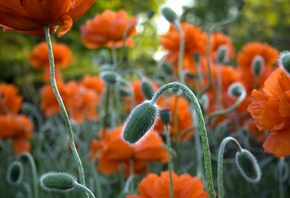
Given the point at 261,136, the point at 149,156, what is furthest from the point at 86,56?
the point at 149,156

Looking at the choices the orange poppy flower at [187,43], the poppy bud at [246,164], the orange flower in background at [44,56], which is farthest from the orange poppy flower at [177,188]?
the orange flower in background at [44,56]

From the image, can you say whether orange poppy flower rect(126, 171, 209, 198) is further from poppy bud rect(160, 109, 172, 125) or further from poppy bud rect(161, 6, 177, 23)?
poppy bud rect(161, 6, 177, 23)

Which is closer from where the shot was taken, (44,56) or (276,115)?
(276,115)

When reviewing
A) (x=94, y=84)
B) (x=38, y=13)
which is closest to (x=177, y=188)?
(x=38, y=13)

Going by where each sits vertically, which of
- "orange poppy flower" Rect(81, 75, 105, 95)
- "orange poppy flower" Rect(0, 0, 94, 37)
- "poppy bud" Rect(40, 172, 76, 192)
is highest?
"orange poppy flower" Rect(81, 75, 105, 95)

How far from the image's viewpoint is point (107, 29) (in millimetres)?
2238

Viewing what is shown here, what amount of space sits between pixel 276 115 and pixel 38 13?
0.43 meters

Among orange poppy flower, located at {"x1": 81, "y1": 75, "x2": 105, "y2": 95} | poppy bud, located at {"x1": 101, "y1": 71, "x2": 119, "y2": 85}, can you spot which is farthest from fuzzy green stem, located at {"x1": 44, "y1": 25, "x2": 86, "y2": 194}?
orange poppy flower, located at {"x1": 81, "y1": 75, "x2": 105, "y2": 95}

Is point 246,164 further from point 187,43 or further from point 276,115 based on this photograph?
point 187,43

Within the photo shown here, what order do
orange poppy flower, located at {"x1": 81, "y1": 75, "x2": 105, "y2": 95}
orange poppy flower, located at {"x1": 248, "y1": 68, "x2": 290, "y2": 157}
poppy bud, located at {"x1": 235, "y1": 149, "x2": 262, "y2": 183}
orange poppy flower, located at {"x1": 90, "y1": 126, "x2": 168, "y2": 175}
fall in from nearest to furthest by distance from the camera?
orange poppy flower, located at {"x1": 248, "y1": 68, "x2": 290, "y2": 157}, poppy bud, located at {"x1": 235, "y1": 149, "x2": 262, "y2": 183}, orange poppy flower, located at {"x1": 90, "y1": 126, "x2": 168, "y2": 175}, orange poppy flower, located at {"x1": 81, "y1": 75, "x2": 105, "y2": 95}

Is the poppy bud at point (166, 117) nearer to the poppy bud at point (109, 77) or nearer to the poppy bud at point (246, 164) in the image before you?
the poppy bud at point (246, 164)

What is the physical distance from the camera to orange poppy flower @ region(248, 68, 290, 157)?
846 millimetres

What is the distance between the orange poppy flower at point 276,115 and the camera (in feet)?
2.78

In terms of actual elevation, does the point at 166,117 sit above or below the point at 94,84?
below
